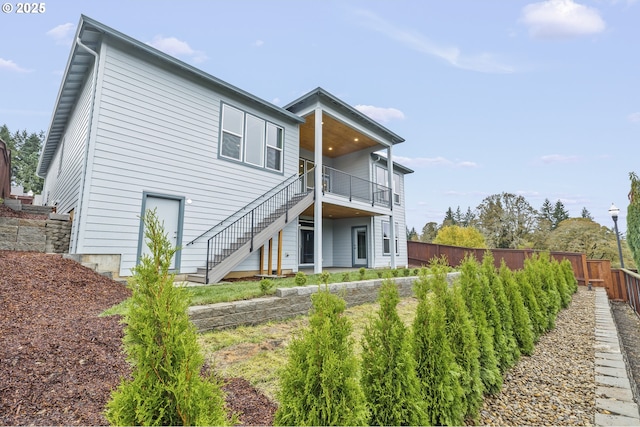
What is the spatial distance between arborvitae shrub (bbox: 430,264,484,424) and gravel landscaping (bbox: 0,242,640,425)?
0.61 feet

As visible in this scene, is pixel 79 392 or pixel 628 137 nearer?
pixel 79 392

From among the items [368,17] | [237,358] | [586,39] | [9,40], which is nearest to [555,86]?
[586,39]

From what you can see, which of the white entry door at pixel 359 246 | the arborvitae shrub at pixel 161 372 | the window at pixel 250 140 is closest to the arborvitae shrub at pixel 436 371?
the arborvitae shrub at pixel 161 372

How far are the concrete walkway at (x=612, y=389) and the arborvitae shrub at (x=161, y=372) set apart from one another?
307 cm

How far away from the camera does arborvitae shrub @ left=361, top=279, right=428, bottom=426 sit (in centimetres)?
184

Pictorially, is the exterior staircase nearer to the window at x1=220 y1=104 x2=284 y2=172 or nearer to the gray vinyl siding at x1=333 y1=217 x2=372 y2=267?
the window at x1=220 y1=104 x2=284 y2=172

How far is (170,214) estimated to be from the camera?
7.12 metres

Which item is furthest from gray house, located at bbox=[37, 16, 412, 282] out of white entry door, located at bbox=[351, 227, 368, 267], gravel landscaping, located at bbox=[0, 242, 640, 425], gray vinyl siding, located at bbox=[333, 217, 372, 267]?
white entry door, located at bbox=[351, 227, 368, 267]

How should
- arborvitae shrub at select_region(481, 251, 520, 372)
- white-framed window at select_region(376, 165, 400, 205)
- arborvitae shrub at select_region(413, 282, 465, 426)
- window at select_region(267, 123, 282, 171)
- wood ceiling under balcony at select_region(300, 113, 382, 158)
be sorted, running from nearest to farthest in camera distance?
arborvitae shrub at select_region(413, 282, 465, 426) → arborvitae shrub at select_region(481, 251, 520, 372) → window at select_region(267, 123, 282, 171) → wood ceiling under balcony at select_region(300, 113, 382, 158) → white-framed window at select_region(376, 165, 400, 205)

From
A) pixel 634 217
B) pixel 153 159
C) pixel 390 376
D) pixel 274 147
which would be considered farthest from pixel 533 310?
pixel 153 159

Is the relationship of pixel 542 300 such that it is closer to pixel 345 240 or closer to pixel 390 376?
pixel 390 376

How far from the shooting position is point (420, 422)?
6.02 ft

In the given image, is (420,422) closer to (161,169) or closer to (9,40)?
(161,169)

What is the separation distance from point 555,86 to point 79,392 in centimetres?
1734
